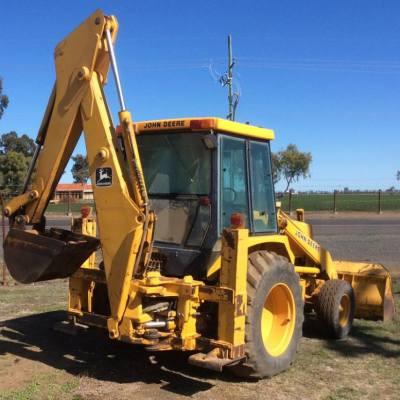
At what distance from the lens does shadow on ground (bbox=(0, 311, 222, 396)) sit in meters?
5.49

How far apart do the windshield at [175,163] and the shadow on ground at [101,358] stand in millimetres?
1809

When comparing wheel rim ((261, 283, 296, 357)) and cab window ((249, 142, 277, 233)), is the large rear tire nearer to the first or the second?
wheel rim ((261, 283, 296, 357))

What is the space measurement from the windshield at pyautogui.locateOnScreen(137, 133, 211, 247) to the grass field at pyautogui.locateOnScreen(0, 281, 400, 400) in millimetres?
1369

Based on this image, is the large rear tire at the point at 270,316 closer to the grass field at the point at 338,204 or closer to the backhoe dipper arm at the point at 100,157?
the backhoe dipper arm at the point at 100,157

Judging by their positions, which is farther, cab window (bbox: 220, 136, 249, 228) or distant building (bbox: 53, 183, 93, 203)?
distant building (bbox: 53, 183, 93, 203)

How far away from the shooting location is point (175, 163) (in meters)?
5.89

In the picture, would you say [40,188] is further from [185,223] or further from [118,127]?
[185,223]

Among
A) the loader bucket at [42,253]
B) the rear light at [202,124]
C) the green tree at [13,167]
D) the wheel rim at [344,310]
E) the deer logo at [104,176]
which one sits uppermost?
the green tree at [13,167]

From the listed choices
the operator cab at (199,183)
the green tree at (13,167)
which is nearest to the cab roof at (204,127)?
the operator cab at (199,183)

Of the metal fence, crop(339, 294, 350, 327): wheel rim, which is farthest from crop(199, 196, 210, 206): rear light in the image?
the metal fence

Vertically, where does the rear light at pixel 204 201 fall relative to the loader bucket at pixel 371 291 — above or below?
above

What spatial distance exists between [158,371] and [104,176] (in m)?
2.09

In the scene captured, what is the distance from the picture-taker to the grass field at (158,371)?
16.9 feet

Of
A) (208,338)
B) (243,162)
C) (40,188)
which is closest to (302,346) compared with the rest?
(208,338)
